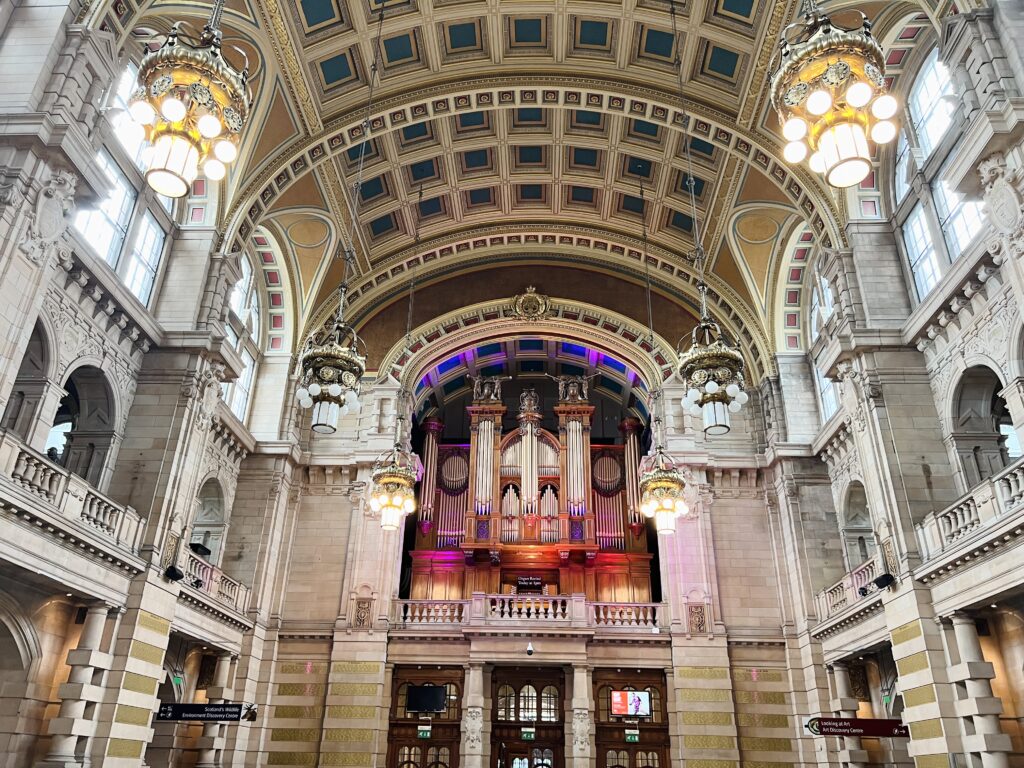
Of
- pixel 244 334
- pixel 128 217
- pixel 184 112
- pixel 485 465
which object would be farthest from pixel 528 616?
pixel 184 112

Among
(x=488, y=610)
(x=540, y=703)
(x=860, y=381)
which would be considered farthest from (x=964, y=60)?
(x=540, y=703)

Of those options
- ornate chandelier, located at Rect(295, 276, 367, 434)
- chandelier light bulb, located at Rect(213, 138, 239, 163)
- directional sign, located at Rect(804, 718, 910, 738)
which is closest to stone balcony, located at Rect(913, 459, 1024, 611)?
directional sign, located at Rect(804, 718, 910, 738)

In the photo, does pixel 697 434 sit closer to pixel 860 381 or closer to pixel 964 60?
pixel 860 381

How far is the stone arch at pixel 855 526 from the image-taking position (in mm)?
16656

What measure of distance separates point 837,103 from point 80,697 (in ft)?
39.1

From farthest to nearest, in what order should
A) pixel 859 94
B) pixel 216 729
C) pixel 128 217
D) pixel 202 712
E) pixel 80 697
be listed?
1. pixel 216 729
2. pixel 128 217
3. pixel 202 712
4. pixel 80 697
5. pixel 859 94

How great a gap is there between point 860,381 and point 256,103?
12709 millimetres

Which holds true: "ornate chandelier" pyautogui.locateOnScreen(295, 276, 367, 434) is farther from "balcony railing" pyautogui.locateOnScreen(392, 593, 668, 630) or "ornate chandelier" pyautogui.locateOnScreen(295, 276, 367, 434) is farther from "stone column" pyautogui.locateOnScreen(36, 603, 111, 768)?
"balcony railing" pyautogui.locateOnScreen(392, 593, 668, 630)

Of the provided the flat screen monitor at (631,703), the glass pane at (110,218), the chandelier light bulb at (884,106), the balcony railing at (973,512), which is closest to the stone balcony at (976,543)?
the balcony railing at (973,512)

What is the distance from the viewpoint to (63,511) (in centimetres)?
1034

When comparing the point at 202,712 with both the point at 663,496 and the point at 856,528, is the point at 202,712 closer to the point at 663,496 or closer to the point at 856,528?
the point at 663,496

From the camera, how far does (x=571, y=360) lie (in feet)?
79.2

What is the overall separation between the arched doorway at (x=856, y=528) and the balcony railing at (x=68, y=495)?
46.7ft

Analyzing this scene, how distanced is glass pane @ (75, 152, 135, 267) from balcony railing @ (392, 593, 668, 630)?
10.2 m
